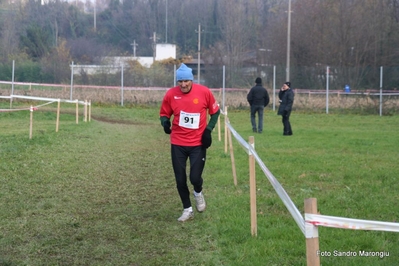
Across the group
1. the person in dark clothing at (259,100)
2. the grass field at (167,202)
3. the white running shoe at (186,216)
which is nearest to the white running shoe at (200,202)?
the grass field at (167,202)

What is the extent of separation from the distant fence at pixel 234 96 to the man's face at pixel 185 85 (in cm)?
2501

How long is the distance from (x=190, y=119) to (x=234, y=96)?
27.5 m

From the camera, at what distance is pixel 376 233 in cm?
682

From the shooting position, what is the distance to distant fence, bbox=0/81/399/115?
32.2m

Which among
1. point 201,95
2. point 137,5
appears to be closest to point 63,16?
point 137,5

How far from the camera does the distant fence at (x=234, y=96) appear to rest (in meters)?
32.2

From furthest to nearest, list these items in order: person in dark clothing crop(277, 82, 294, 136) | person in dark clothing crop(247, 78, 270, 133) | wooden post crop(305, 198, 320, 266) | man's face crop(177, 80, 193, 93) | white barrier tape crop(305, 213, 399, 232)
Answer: person in dark clothing crop(247, 78, 270, 133)
person in dark clothing crop(277, 82, 294, 136)
man's face crop(177, 80, 193, 93)
wooden post crop(305, 198, 320, 266)
white barrier tape crop(305, 213, 399, 232)

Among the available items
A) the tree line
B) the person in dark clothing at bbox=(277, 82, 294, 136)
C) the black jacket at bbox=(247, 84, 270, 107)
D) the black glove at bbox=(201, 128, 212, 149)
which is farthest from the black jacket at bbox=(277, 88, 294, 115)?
the tree line

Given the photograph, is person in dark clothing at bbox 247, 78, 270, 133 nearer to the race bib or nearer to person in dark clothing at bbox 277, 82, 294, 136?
person in dark clothing at bbox 277, 82, 294, 136

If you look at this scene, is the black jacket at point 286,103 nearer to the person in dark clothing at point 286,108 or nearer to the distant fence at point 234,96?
the person in dark clothing at point 286,108

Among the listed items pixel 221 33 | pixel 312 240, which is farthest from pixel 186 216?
pixel 221 33

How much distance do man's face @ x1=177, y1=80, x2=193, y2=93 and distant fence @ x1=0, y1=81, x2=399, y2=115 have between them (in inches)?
985

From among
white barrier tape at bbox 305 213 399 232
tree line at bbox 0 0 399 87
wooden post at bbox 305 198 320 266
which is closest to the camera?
white barrier tape at bbox 305 213 399 232

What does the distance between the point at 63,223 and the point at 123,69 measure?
100.0 feet
